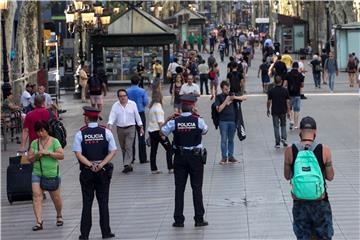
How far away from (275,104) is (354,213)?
24.7 ft

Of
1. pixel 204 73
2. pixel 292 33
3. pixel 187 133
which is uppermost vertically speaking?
pixel 292 33

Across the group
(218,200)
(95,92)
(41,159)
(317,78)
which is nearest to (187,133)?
(41,159)

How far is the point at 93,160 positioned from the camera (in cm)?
1172

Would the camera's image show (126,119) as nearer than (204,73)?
Yes

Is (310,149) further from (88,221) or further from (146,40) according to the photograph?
(146,40)

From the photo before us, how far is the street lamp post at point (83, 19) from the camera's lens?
1469 inches

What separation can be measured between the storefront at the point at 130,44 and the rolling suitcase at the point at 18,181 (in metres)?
28.3

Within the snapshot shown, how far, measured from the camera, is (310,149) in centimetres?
938

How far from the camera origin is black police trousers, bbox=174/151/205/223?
12305 millimetres

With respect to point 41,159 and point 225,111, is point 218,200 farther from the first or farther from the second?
point 225,111

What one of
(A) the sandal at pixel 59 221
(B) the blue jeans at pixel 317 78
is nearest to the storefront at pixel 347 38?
(B) the blue jeans at pixel 317 78

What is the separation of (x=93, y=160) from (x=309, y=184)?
3376mm

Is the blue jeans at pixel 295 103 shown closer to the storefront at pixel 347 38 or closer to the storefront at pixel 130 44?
the storefront at pixel 130 44

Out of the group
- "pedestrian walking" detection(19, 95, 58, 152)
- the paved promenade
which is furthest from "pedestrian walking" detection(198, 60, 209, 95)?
"pedestrian walking" detection(19, 95, 58, 152)
